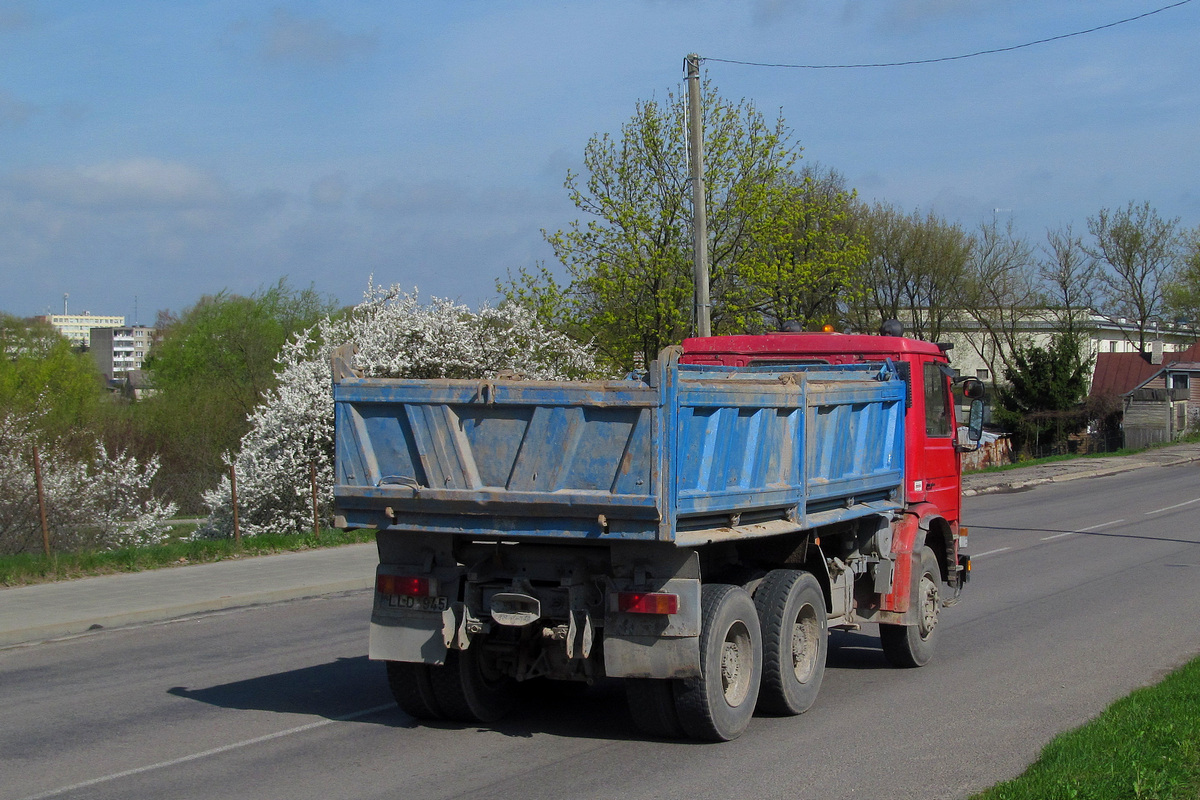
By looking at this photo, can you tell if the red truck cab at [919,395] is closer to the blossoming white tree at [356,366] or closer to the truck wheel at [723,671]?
the truck wheel at [723,671]

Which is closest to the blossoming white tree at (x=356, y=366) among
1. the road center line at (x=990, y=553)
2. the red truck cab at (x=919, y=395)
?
the road center line at (x=990, y=553)

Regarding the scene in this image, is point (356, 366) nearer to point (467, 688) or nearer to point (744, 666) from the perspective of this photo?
point (467, 688)

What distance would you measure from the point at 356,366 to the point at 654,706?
45.9 ft

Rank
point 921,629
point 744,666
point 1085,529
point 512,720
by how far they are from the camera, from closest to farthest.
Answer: point 744,666 < point 512,720 < point 921,629 < point 1085,529

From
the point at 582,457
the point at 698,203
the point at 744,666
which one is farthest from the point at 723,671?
the point at 698,203

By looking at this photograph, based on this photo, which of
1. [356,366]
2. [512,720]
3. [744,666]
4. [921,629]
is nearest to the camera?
[744,666]

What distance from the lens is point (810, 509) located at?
7289 millimetres

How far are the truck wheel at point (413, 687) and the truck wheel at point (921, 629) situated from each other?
369cm

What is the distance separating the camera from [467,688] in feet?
23.2

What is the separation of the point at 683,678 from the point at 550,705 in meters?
1.78

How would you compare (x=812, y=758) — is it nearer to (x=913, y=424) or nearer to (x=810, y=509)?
(x=810, y=509)

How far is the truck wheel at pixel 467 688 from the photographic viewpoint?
7066 mm

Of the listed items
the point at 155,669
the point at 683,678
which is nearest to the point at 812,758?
the point at 683,678

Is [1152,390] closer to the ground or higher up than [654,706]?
higher up
